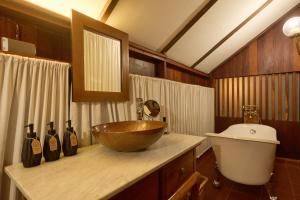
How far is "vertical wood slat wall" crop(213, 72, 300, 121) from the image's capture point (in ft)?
10.4

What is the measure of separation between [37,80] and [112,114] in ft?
2.09

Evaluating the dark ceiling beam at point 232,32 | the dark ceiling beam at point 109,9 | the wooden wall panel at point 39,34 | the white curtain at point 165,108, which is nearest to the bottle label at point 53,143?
the white curtain at point 165,108

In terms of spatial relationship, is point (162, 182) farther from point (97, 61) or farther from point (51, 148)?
point (97, 61)

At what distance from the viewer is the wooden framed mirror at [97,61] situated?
1.18 meters

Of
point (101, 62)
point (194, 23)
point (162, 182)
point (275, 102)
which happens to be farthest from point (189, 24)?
point (275, 102)

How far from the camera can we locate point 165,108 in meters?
2.28

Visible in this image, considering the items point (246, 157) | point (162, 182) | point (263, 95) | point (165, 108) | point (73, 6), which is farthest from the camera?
point (263, 95)

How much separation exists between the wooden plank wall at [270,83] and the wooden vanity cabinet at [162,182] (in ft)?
9.66

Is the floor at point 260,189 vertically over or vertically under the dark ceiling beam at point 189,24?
under

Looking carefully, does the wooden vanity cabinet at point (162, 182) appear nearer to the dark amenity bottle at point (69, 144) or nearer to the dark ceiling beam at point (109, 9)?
the dark amenity bottle at point (69, 144)

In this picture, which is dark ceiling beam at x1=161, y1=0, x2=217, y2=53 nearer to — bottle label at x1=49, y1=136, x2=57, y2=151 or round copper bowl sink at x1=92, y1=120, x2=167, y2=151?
round copper bowl sink at x1=92, y1=120, x2=167, y2=151

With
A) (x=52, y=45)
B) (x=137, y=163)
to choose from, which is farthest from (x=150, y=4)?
(x=137, y=163)

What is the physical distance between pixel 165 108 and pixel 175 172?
1.28 meters

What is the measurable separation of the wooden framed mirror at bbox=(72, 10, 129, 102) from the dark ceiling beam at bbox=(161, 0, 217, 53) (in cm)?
84
